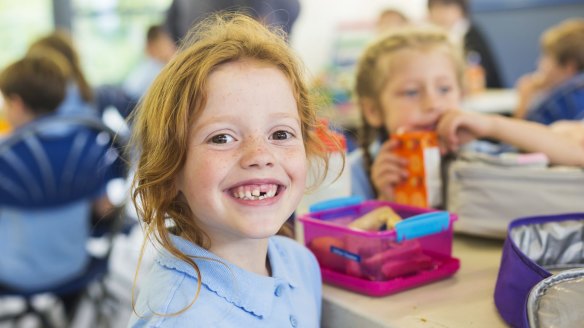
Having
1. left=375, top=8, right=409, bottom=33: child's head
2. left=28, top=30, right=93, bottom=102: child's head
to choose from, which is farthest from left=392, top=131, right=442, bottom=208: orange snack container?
left=375, top=8, right=409, bottom=33: child's head

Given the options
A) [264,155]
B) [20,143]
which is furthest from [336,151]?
[20,143]

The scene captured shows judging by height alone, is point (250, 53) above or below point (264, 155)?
above

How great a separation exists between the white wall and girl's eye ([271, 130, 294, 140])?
16.1 ft

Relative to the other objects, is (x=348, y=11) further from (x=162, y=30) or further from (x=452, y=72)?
(x=452, y=72)

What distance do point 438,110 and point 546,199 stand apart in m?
0.37

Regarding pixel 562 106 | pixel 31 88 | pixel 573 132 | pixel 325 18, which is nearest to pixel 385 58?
pixel 573 132

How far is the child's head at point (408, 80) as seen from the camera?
1483 mm

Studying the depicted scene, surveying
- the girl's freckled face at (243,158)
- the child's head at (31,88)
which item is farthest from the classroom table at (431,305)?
the child's head at (31,88)

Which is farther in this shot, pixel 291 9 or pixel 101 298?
pixel 101 298

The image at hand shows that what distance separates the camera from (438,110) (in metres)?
1.43

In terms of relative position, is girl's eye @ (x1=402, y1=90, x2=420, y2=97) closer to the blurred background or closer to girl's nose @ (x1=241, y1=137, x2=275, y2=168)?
girl's nose @ (x1=241, y1=137, x2=275, y2=168)

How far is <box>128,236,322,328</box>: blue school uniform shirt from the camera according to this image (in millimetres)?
821

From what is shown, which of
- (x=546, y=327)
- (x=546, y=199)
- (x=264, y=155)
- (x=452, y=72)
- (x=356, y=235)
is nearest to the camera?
(x=546, y=327)

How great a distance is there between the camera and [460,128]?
133cm
